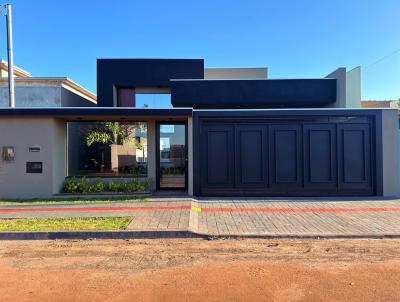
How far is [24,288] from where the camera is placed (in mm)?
4953

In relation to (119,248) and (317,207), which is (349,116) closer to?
(317,207)

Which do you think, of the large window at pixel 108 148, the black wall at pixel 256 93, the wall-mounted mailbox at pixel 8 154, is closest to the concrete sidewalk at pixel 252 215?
the wall-mounted mailbox at pixel 8 154

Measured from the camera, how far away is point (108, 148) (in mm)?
14500

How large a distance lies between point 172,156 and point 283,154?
4.43m

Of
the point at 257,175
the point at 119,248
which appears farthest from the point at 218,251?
the point at 257,175

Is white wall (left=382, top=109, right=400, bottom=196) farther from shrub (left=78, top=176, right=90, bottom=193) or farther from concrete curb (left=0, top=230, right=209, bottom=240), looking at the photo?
shrub (left=78, top=176, right=90, bottom=193)

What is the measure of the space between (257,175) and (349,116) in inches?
165

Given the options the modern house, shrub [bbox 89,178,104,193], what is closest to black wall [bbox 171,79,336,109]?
the modern house

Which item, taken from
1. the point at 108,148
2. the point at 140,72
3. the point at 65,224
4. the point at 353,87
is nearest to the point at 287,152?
the point at 353,87

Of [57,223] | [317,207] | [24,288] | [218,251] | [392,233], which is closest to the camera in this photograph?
[24,288]

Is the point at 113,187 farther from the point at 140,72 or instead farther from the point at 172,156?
the point at 140,72

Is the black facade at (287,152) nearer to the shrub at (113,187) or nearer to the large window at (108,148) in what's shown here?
the large window at (108,148)

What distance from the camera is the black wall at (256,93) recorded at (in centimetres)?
1789

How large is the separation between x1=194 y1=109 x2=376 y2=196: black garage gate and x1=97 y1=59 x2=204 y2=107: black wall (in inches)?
304
